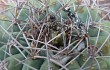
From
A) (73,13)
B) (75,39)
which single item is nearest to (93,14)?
(73,13)

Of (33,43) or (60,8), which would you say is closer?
(33,43)

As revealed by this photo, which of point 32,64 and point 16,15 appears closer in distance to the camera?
point 32,64

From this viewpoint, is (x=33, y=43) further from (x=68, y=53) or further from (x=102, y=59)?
(x=102, y=59)

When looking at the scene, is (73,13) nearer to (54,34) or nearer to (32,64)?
(54,34)

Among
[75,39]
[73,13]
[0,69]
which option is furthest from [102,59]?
[0,69]

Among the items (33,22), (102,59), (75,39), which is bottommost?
(102,59)

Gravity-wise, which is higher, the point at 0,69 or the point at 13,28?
the point at 13,28
